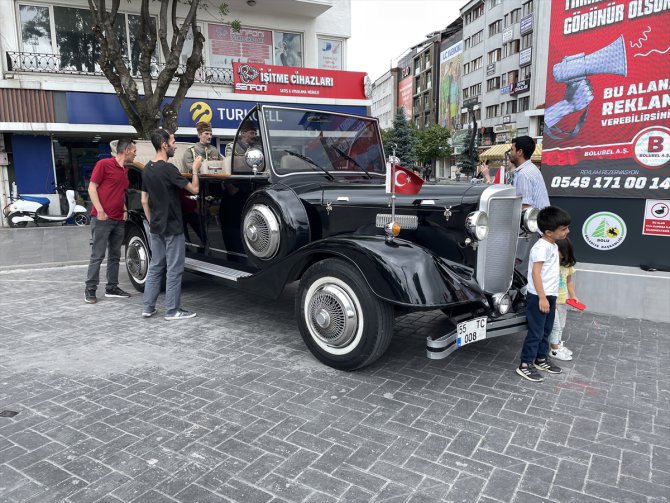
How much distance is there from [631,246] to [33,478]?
5921 millimetres

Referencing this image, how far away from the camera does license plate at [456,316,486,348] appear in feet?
11.0

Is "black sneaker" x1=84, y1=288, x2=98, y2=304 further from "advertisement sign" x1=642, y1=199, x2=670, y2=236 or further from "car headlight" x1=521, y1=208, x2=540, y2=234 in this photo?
"advertisement sign" x1=642, y1=199, x2=670, y2=236

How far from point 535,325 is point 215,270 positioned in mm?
3125

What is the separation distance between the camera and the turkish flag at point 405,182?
3.64 m

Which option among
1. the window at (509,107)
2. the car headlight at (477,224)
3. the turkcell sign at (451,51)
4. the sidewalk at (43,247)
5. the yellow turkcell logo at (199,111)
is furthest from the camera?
the turkcell sign at (451,51)

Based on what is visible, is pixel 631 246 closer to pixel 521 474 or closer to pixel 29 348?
pixel 521 474

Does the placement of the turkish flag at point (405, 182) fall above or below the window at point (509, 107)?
below

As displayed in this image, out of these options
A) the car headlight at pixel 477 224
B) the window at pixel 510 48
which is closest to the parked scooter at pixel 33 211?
the car headlight at pixel 477 224

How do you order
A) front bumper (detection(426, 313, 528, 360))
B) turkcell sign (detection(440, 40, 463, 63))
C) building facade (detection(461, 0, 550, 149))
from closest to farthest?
1. front bumper (detection(426, 313, 528, 360))
2. building facade (detection(461, 0, 550, 149))
3. turkcell sign (detection(440, 40, 463, 63))

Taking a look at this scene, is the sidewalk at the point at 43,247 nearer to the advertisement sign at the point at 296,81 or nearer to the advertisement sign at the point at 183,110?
the advertisement sign at the point at 183,110

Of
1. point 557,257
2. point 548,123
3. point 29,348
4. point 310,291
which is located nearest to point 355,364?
point 310,291

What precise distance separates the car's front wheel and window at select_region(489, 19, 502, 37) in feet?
170

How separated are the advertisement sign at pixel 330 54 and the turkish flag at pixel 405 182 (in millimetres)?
15070

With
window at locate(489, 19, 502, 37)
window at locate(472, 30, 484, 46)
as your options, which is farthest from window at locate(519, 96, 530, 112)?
window at locate(472, 30, 484, 46)
